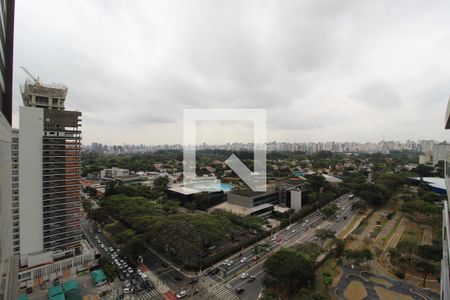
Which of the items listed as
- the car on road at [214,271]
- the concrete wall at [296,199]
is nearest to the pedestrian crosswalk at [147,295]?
the car on road at [214,271]

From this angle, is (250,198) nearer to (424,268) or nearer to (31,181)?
(424,268)

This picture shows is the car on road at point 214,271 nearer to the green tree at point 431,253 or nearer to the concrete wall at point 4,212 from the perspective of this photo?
the concrete wall at point 4,212

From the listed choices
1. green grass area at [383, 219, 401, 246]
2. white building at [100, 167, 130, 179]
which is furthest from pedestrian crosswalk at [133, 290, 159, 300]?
white building at [100, 167, 130, 179]

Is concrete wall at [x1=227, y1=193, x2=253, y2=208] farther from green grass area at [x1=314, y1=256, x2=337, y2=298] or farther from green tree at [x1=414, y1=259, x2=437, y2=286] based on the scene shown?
green tree at [x1=414, y1=259, x2=437, y2=286]

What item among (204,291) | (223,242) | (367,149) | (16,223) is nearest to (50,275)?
(16,223)

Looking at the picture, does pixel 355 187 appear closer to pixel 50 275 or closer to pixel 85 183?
pixel 50 275

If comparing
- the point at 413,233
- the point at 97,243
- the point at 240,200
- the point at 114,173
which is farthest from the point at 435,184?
the point at 114,173
